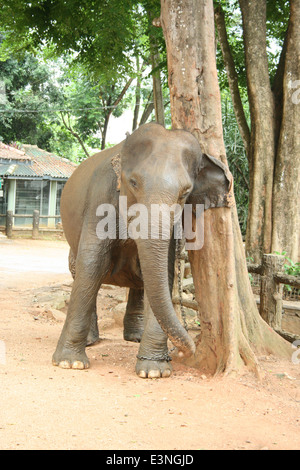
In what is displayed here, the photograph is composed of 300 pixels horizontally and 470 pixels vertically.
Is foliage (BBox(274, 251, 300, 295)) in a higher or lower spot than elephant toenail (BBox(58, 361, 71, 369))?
higher

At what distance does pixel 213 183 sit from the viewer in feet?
15.8

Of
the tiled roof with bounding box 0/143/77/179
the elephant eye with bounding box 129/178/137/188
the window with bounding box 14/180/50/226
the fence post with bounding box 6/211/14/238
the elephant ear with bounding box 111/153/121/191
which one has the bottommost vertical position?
the fence post with bounding box 6/211/14/238

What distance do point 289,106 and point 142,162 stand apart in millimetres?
5219

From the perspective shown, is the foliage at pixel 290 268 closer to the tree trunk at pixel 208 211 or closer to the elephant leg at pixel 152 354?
the tree trunk at pixel 208 211

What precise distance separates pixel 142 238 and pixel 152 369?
47.6 inches

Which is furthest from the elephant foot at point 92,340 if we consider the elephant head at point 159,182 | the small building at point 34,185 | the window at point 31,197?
the window at point 31,197

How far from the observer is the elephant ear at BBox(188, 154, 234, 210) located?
481 cm

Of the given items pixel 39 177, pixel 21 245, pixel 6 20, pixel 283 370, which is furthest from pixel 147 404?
pixel 39 177

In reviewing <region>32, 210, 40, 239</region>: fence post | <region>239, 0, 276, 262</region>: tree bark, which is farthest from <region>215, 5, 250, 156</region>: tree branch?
<region>32, 210, 40, 239</region>: fence post

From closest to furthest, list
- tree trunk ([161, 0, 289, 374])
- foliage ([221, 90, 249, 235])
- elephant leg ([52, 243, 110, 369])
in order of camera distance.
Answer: tree trunk ([161, 0, 289, 374]), elephant leg ([52, 243, 110, 369]), foliage ([221, 90, 249, 235])

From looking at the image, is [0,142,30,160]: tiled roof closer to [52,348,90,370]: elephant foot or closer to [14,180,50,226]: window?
[14,180,50,226]: window

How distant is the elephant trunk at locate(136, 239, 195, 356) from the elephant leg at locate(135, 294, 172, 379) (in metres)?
0.56

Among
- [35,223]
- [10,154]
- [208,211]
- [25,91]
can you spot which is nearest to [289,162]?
[208,211]

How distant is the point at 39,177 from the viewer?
86.1ft
